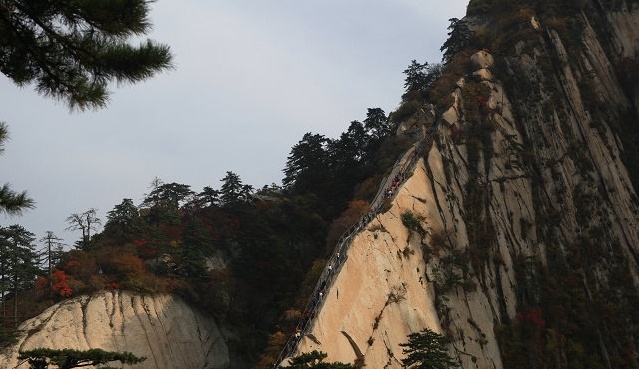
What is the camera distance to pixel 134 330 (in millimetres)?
37312

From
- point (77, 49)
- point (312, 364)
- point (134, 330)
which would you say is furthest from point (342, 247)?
point (77, 49)

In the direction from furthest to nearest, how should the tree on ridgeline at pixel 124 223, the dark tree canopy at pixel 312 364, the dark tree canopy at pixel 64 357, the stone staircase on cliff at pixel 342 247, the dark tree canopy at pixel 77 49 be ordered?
the tree on ridgeline at pixel 124 223, the stone staircase on cliff at pixel 342 247, the dark tree canopy at pixel 312 364, the dark tree canopy at pixel 64 357, the dark tree canopy at pixel 77 49

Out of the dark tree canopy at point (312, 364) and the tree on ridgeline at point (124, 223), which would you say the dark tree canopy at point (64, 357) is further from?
the tree on ridgeline at point (124, 223)

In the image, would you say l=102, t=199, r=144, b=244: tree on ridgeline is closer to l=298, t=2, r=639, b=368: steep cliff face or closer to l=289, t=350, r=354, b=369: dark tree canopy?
l=298, t=2, r=639, b=368: steep cliff face

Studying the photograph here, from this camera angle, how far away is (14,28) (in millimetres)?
8398

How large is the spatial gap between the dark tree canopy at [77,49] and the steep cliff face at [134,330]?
2854cm

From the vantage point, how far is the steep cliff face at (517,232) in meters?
34.5

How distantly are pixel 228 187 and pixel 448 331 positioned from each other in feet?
86.0

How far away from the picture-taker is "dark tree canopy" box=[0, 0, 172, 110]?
8.20 metres

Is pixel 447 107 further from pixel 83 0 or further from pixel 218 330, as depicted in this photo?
pixel 83 0

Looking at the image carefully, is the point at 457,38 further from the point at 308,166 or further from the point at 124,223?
the point at 124,223

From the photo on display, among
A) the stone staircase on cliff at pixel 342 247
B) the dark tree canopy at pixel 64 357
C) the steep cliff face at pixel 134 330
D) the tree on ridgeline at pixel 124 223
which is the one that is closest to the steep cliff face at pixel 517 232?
the stone staircase on cliff at pixel 342 247

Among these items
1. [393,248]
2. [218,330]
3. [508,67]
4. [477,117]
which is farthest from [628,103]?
[218,330]

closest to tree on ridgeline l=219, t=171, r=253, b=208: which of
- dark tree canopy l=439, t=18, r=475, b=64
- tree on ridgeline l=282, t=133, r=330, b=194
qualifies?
tree on ridgeline l=282, t=133, r=330, b=194
